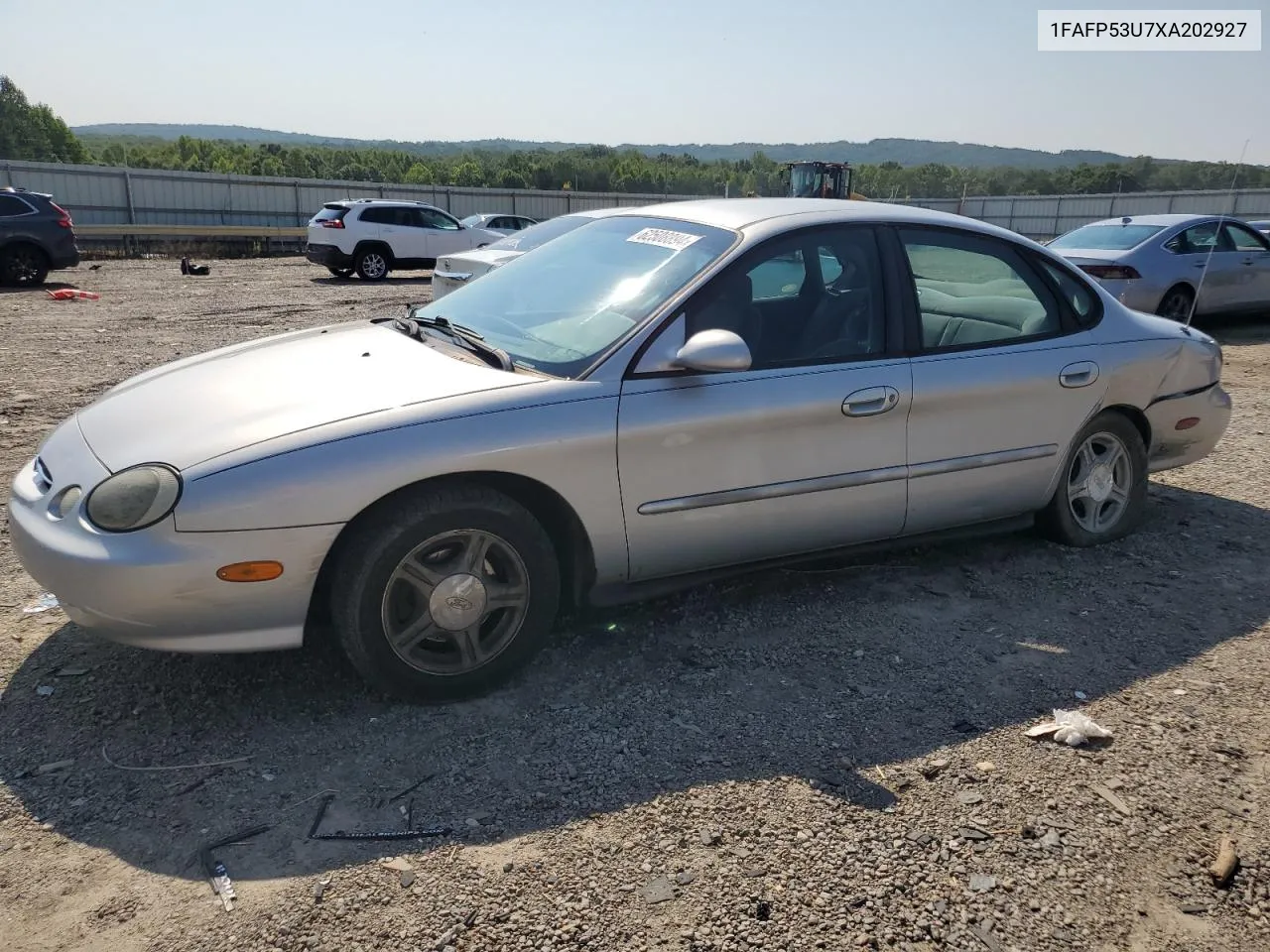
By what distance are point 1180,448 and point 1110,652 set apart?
179 centimetres

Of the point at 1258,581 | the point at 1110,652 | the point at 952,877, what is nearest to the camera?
the point at 952,877

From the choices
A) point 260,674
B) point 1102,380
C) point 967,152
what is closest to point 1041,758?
point 1102,380

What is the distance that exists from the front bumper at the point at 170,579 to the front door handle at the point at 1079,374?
3.23 meters

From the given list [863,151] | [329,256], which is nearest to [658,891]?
[329,256]

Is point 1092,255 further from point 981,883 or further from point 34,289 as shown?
point 34,289

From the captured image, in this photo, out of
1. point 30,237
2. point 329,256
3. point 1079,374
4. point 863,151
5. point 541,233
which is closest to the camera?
point 1079,374

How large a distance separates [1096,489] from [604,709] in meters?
2.90

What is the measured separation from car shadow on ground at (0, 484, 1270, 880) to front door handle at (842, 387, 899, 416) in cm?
85

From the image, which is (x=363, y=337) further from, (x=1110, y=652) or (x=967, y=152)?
(x=967, y=152)

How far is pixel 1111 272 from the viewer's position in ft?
36.2

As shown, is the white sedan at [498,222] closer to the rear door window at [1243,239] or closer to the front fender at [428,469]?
the rear door window at [1243,239]

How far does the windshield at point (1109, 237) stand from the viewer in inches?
445

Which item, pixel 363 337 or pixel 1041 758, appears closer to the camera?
pixel 1041 758

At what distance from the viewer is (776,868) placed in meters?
2.51
